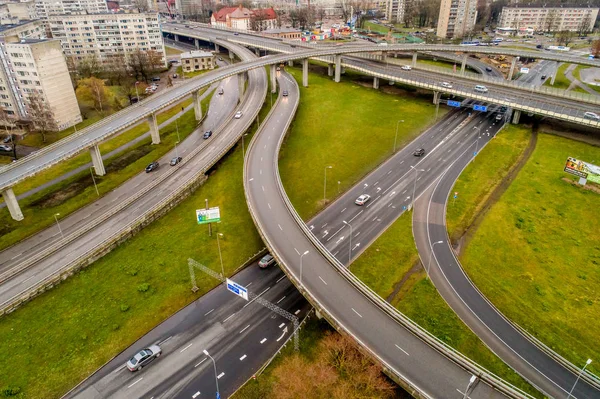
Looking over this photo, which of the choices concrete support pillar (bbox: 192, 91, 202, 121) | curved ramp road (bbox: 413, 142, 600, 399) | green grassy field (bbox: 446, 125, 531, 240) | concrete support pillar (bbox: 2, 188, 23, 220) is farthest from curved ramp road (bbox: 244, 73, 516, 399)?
concrete support pillar (bbox: 192, 91, 202, 121)

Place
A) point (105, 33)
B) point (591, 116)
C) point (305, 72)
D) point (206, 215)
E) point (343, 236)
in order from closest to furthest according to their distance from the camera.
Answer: point (206, 215) < point (343, 236) < point (591, 116) < point (305, 72) < point (105, 33)

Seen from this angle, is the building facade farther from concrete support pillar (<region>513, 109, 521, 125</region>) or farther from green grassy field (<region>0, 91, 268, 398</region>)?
concrete support pillar (<region>513, 109, 521, 125</region>)

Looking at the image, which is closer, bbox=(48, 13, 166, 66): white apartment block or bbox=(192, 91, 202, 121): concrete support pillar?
bbox=(192, 91, 202, 121): concrete support pillar

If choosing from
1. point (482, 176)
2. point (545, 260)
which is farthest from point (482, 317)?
point (482, 176)

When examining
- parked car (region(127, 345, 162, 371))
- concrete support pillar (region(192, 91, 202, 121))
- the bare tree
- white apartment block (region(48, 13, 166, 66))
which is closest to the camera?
parked car (region(127, 345, 162, 371))

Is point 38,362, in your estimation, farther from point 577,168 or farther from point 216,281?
point 577,168

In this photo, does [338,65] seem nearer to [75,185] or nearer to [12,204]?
[75,185]
